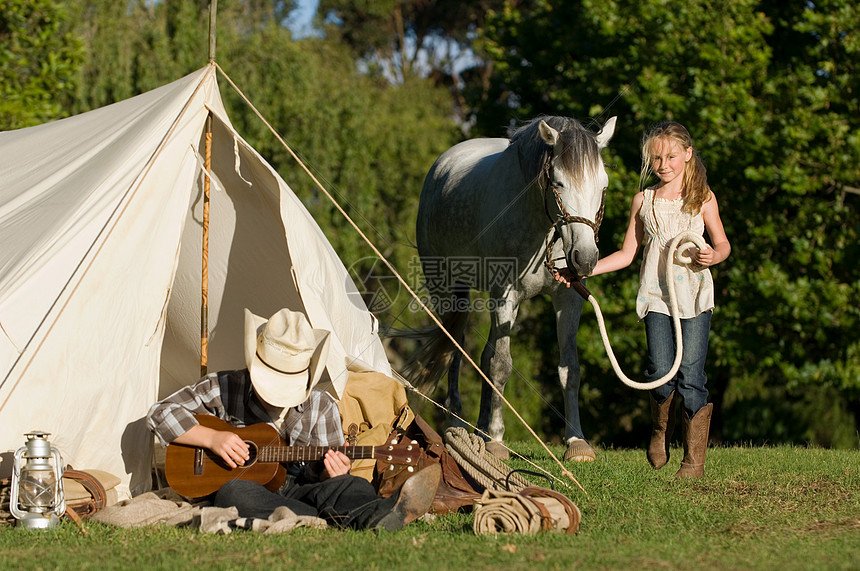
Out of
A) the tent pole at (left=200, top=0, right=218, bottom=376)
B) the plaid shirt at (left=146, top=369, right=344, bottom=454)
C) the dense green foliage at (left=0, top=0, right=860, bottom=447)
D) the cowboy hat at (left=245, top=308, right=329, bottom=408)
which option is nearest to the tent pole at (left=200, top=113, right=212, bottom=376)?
the tent pole at (left=200, top=0, right=218, bottom=376)

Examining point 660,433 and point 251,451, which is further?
point 660,433

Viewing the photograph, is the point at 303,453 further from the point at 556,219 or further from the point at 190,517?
the point at 556,219

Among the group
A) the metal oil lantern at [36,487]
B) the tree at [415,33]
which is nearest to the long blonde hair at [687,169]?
the metal oil lantern at [36,487]

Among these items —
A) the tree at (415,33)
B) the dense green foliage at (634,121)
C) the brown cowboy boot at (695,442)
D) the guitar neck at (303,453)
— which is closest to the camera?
the guitar neck at (303,453)

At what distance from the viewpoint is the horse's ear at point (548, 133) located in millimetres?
5656

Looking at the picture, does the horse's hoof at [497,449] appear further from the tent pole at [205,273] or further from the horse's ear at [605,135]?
the horse's ear at [605,135]

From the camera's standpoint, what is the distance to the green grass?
3492mm

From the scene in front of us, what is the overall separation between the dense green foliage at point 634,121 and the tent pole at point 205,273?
2143 mm

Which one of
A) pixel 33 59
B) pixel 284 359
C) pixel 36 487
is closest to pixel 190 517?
pixel 36 487

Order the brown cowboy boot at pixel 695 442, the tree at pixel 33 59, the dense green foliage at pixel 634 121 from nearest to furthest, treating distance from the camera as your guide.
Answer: the brown cowboy boot at pixel 695 442, the dense green foliage at pixel 634 121, the tree at pixel 33 59

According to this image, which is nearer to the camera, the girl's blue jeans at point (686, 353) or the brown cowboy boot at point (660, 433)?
the girl's blue jeans at point (686, 353)

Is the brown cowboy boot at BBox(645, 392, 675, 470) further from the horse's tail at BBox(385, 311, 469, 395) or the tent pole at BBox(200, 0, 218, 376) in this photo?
the tent pole at BBox(200, 0, 218, 376)

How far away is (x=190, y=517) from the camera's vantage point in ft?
14.1

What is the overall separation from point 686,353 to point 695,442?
50 cm
